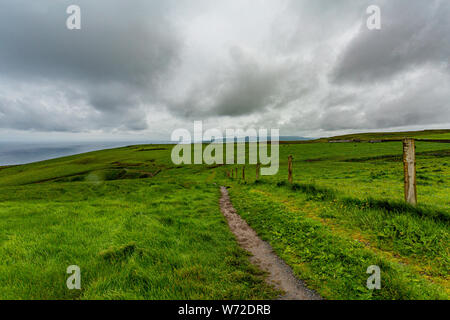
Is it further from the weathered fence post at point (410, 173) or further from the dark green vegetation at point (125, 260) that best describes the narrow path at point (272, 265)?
the weathered fence post at point (410, 173)

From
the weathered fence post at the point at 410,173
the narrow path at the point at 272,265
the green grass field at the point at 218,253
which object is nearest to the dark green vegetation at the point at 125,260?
the green grass field at the point at 218,253

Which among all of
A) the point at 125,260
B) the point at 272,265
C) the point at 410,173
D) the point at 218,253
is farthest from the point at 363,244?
the point at 125,260

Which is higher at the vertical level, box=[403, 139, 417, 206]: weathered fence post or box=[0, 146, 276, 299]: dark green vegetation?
box=[403, 139, 417, 206]: weathered fence post

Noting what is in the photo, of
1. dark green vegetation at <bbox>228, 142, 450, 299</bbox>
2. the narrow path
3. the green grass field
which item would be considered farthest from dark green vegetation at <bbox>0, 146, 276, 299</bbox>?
dark green vegetation at <bbox>228, 142, 450, 299</bbox>

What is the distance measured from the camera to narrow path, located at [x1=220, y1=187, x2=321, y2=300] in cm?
435

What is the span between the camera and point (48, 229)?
24.1ft

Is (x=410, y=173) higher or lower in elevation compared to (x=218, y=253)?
higher

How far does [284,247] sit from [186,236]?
3.63 m

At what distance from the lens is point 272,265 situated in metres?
5.59

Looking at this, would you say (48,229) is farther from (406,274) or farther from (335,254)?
(406,274)

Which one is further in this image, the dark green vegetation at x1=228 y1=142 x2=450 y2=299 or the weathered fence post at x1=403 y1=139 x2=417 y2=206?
the weathered fence post at x1=403 y1=139 x2=417 y2=206

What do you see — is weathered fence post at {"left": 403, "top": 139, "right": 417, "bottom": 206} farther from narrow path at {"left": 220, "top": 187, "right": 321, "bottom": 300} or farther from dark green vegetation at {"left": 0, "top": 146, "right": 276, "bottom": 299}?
dark green vegetation at {"left": 0, "top": 146, "right": 276, "bottom": 299}

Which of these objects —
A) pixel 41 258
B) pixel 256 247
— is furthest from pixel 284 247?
pixel 41 258

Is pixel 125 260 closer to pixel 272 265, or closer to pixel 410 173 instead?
pixel 272 265
